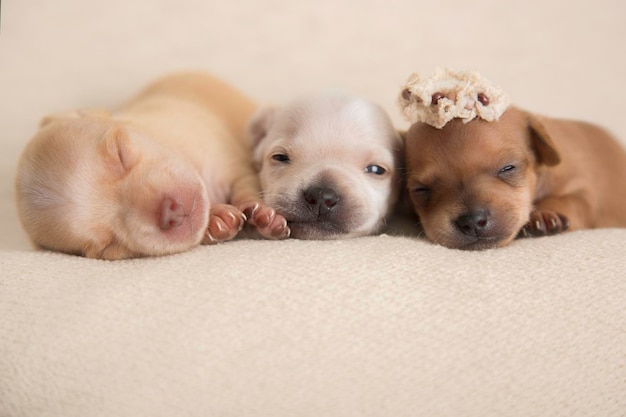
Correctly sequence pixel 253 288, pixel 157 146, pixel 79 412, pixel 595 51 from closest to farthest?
pixel 79 412, pixel 253 288, pixel 157 146, pixel 595 51

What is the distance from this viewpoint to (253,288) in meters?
1.81

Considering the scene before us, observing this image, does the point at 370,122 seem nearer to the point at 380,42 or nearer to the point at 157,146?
the point at 157,146

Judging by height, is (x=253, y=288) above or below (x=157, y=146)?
below

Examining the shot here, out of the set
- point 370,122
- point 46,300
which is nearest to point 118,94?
point 370,122

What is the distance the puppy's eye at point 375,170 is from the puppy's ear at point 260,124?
68 centimetres

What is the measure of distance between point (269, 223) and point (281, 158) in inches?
21.4

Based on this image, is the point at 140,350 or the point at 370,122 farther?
the point at 370,122

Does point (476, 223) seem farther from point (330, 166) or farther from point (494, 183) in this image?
point (330, 166)

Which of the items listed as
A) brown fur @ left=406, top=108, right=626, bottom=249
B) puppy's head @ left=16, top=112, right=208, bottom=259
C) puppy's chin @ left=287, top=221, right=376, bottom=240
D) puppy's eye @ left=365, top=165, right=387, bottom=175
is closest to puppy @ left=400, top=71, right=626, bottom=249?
brown fur @ left=406, top=108, right=626, bottom=249

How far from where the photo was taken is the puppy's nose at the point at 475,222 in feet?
7.79

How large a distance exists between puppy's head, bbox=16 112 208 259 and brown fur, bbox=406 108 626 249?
1.03m

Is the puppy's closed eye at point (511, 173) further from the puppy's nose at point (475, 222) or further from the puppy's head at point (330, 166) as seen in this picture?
the puppy's head at point (330, 166)

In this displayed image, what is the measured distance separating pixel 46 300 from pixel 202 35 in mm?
2864

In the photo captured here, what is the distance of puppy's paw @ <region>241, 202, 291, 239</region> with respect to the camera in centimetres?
238
